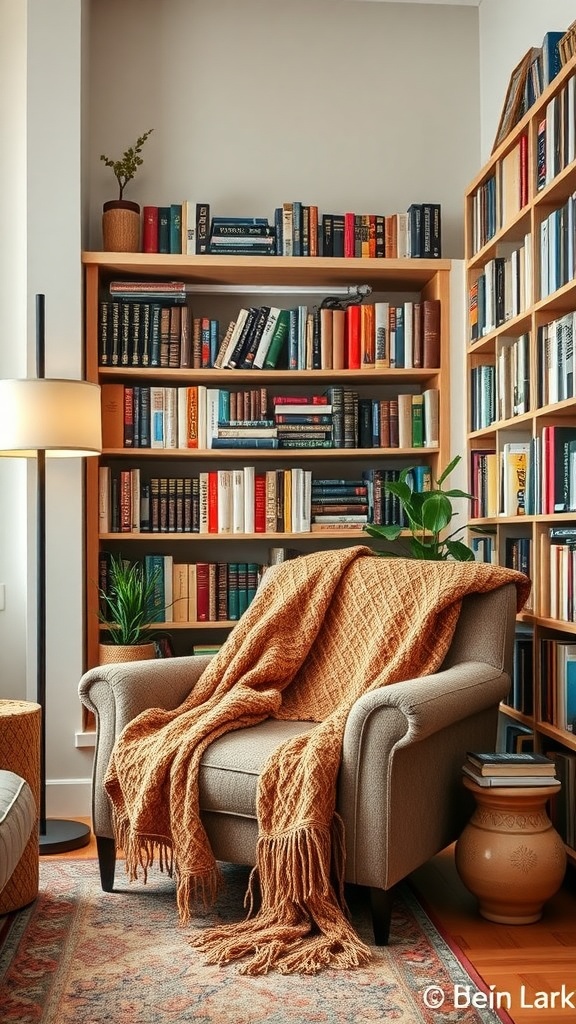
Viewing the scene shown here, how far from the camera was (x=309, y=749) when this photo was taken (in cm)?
245

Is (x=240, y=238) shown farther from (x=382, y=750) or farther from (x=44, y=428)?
(x=382, y=750)

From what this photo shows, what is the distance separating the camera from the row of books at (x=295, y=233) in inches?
153

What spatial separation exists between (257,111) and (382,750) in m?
2.84

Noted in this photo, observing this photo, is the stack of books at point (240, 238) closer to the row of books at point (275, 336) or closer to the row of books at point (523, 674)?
the row of books at point (275, 336)

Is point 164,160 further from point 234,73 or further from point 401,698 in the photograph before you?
point 401,698

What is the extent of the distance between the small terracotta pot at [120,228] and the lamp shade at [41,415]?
0.81 metres

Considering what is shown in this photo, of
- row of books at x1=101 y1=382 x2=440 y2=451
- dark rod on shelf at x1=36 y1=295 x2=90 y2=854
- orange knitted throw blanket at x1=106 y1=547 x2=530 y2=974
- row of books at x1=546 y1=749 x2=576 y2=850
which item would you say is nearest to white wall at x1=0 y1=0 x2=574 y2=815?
row of books at x1=101 y1=382 x2=440 y2=451

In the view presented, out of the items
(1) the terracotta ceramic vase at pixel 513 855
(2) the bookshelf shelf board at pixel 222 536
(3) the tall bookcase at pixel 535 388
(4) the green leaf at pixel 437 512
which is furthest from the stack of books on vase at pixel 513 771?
(2) the bookshelf shelf board at pixel 222 536

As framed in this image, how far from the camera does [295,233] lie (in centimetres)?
392

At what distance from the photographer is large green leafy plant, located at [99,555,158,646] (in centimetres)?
367

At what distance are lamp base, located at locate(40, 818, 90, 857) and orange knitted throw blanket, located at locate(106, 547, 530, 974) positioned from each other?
1.65 ft

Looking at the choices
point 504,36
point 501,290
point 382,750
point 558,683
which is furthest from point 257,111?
point 382,750

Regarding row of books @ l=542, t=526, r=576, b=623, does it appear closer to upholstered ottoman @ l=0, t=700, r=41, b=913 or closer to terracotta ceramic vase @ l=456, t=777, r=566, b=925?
terracotta ceramic vase @ l=456, t=777, r=566, b=925

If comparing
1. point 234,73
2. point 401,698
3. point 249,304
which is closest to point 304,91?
point 234,73
